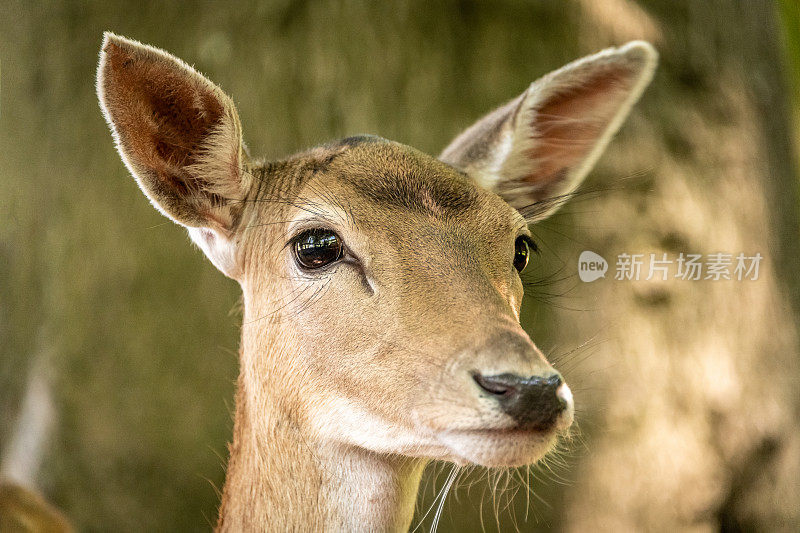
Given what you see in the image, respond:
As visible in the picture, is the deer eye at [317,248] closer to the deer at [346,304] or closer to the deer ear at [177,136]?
the deer at [346,304]

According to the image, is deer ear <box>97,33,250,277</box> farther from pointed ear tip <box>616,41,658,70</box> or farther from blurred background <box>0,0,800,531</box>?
pointed ear tip <box>616,41,658,70</box>

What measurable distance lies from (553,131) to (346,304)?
918 mm

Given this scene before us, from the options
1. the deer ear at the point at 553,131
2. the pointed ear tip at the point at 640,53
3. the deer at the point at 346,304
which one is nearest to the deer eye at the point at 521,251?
the deer at the point at 346,304

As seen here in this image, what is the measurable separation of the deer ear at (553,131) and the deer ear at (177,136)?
0.65 meters

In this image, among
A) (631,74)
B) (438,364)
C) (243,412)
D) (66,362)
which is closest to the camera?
(438,364)

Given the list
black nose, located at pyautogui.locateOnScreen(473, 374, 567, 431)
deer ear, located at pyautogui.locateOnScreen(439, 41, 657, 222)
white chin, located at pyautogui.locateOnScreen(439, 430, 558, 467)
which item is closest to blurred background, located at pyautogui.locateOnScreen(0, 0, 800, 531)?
deer ear, located at pyautogui.locateOnScreen(439, 41, 657, 222)

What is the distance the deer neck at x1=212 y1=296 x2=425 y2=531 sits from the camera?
1554mm

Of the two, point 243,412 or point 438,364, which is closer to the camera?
point 438,364

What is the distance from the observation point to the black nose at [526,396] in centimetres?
121

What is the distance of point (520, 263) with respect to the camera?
1.77 metres

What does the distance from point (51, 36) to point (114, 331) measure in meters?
0.96

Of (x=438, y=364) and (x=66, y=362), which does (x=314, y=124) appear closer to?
(x=66, y=362)

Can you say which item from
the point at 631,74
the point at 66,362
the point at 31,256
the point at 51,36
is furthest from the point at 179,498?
the point at 631,74

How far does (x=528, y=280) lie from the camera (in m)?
2.37
